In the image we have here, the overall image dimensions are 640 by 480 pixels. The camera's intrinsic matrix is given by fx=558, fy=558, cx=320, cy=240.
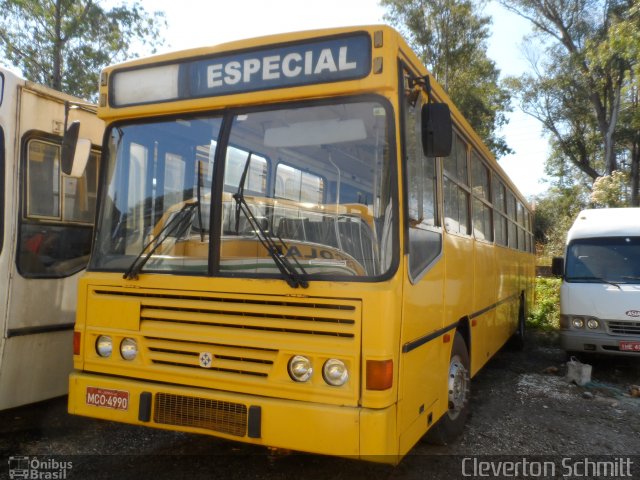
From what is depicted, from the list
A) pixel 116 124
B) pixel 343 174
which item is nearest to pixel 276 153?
pixel 343 174

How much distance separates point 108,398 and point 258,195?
1593 mm

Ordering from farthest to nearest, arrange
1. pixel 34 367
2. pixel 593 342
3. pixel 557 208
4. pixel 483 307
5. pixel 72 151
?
pixel 557 208 < pixel 593 342 < pixel 483 307 < pixel 34 367 < pixel 72 151

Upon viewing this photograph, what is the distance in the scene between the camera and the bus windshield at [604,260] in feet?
24.8

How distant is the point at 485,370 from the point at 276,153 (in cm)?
561

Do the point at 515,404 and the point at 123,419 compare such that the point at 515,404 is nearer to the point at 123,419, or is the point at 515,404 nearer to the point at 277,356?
the point at 277,356

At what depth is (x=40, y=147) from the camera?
4.61 metres

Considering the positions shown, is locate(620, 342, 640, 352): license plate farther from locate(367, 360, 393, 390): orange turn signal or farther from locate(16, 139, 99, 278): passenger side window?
locate(16, 139, 99, 278): passenger side window

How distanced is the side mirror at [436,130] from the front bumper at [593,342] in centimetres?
506

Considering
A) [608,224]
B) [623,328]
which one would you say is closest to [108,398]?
[623,328]

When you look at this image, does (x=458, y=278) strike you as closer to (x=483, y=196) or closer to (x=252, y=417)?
A: (x=483, y=196)

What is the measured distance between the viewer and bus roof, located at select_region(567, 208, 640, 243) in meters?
7.88

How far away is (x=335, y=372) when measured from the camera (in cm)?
305

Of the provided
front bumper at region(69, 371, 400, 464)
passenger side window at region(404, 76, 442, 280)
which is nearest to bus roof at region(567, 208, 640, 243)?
passenger side window at region(404, 76, 442, 280)

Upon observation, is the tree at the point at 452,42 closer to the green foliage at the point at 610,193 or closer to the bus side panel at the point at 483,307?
the green foliage at the point at 610,193
